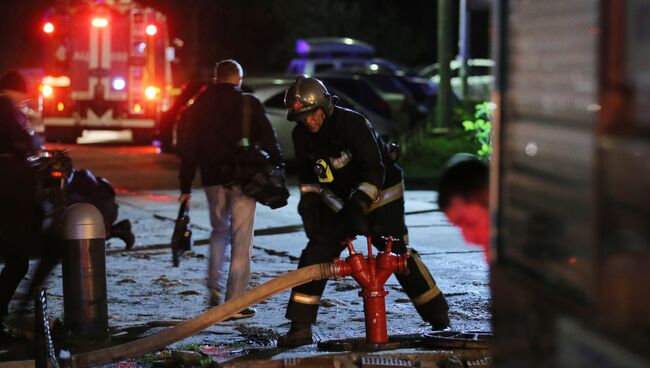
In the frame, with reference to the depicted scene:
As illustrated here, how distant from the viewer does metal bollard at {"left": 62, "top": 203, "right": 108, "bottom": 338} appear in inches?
278

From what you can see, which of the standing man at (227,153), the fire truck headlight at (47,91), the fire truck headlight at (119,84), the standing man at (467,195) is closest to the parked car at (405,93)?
Result: the fire truck headlight at (119,84)

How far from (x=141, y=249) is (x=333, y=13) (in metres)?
37.3

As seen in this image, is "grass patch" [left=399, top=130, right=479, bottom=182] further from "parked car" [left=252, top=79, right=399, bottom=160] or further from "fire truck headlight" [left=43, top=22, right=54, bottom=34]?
"fire truck headlight" [left=43, top=22, right=54, bottom=34]

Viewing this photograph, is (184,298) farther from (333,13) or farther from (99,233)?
(333,13)

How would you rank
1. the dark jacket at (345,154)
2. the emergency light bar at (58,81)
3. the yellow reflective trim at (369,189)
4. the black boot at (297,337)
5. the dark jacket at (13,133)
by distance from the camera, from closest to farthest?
the yellow reflective trim at (369,189)
the dark jacket at (345,154)
the black boot at (297,337)
the dark jacket at (13,133)
the emergency light bar at (58,81)

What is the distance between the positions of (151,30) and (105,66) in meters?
1.18

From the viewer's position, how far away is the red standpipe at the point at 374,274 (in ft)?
20.9

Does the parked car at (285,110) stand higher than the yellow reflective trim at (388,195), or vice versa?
the yellow reflective trim at (388,195)

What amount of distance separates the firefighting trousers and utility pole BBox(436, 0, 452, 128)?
522 inches

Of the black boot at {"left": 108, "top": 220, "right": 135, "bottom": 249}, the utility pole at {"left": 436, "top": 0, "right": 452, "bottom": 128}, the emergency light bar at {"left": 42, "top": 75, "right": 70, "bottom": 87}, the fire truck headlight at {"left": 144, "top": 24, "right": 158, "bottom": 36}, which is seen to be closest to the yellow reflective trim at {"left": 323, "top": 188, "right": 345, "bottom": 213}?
the black boot at {"left": 108, "top": 220, "right": 135, "bottom": 249}

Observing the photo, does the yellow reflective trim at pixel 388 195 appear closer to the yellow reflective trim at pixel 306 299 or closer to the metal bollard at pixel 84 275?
the yellow reflective trim at pixel 306 299

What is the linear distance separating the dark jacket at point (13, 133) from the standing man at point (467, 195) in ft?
10.4

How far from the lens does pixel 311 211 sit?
22.4ft

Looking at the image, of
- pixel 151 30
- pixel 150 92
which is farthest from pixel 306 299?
pixel 151 30
